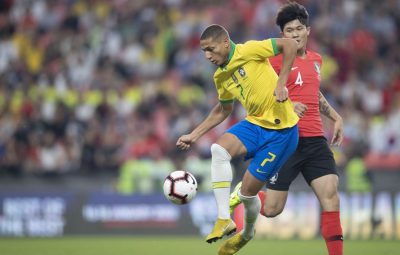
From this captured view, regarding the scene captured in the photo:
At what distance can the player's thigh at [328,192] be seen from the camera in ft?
28.6

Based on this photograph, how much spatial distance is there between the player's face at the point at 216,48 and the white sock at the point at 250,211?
4.46ft

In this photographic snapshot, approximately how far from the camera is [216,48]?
8297mm

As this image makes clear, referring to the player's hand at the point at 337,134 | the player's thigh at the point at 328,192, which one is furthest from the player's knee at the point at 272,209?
the player's hand at the point at 337,134

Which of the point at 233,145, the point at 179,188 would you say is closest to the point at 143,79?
the point at 179,188

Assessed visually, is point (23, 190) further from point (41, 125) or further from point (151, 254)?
point (151, 254)

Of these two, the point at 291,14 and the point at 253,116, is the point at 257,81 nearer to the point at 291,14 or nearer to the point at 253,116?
the point at 253,116

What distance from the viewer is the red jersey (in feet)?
29.6

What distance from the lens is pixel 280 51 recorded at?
27.5 feet

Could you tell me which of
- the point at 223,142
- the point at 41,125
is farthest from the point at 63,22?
the point at 223,142

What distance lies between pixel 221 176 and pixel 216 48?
1140 millimetres

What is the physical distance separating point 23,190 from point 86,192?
112 centimetres

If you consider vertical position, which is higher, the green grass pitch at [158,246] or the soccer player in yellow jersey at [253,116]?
the soccer player in yellow jersey at [253,116]

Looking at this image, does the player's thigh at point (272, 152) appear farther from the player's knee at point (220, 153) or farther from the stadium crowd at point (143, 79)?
the stadium crowd at point (143, 79)

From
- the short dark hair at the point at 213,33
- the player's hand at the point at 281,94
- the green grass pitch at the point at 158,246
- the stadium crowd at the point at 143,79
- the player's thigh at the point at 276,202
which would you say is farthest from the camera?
the stadium crowd at the point at 143,79
